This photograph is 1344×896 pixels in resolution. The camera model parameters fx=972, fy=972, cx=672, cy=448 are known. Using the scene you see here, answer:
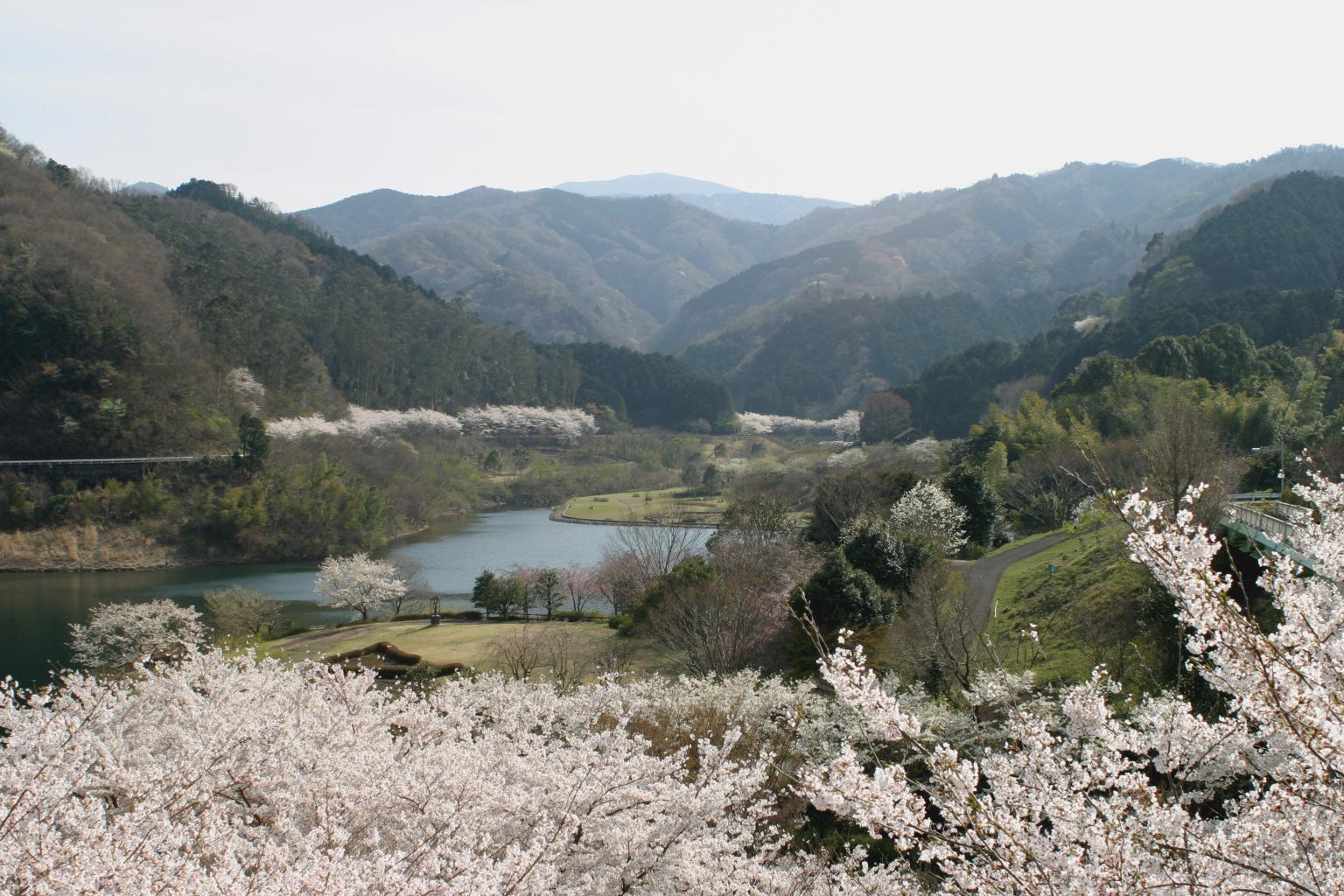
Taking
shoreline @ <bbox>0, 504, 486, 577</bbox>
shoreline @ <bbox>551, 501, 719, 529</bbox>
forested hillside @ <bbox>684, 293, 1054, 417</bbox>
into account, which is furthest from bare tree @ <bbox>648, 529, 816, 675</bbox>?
forested hillside @ <bbox>684, 293, 1054, 417</bbox>

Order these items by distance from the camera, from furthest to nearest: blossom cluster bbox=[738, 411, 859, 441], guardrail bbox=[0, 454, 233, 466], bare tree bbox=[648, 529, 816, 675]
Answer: blossom cluster bbox=[738, 411, 859, 441] < guardrail bbox=[0, 454, 233, 466] < bare tree bbox=[648, 529, 816, 675]

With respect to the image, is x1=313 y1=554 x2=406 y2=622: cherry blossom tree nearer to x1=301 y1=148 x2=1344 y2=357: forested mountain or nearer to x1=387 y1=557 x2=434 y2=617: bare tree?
x1=387 y1=557 x2=434 y2=617: bare tree

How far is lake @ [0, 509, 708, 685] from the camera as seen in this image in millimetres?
25766

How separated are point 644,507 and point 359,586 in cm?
2598

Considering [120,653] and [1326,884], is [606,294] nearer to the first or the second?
[120,653]

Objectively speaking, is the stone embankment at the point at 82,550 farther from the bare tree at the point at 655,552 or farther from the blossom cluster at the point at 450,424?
the bare tree at the point at 655,552

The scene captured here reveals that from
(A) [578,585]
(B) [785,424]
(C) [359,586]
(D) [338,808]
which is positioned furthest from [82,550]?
(B) [785,424]

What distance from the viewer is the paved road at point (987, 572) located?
62.6ft

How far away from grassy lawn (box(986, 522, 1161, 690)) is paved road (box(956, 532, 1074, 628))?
23cm

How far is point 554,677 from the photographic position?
17.8 metres

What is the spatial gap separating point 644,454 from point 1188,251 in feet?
125

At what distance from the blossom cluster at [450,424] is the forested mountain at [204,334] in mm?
2107

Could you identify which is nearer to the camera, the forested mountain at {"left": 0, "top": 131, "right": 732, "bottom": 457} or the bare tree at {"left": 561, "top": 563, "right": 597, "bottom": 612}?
the bare tree at {"left": 561, "top": 563, "right": 597, "bottom": 612}

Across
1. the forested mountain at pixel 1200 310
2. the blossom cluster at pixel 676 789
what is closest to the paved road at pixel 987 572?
the blossom cluster at pixel 676 789
